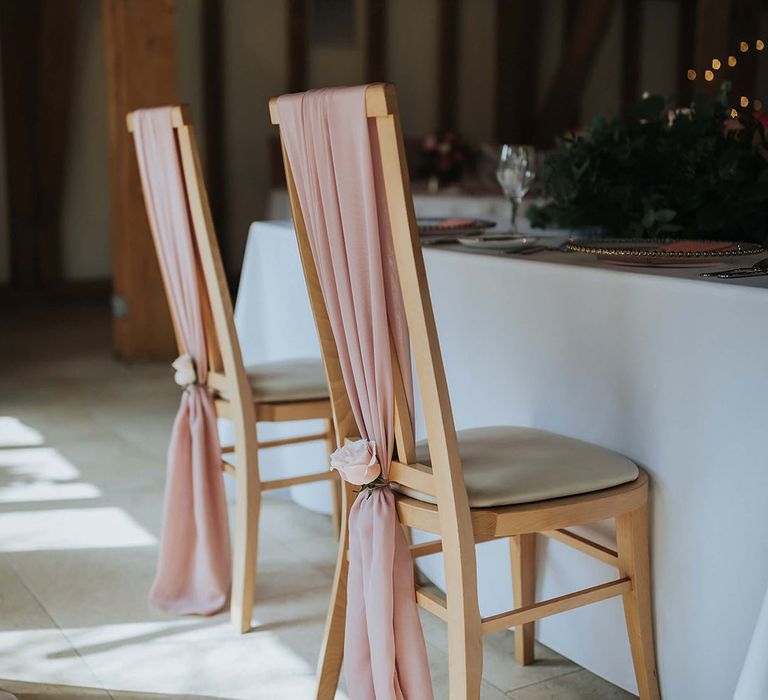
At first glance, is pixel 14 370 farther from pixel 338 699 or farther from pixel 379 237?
pixel 379 237

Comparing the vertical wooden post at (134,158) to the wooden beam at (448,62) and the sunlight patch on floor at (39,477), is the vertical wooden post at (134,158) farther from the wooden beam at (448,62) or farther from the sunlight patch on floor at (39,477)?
the wooden beam at (448,62)

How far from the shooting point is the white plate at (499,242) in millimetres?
2207

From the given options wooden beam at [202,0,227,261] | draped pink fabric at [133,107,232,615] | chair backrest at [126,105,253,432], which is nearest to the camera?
chair backrest at [126,105,253,432]

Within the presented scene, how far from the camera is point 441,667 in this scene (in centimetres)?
209

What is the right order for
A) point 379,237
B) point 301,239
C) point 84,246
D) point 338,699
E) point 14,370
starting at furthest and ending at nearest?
1. point 84,246
2. point 14,370
3. point 338,699
4. point 301,239
5. point 379,237

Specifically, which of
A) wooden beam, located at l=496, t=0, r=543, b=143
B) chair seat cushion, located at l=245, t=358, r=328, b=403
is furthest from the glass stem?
wooden beam, located at l=496, t=0, r=543, b=143

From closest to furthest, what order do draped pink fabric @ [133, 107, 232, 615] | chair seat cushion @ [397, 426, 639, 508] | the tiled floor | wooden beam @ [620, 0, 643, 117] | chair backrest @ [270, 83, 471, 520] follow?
chair backrest @ [270, 83, 471, 520]
chair seat cushion @ [397, 426, 639, 508]
the tiled floor
draped pink fabric @ [133, 107, 232, 615]
wooden beam @ [620, 0, 643, 117]

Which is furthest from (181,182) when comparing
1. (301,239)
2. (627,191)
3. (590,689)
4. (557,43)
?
(557,43)

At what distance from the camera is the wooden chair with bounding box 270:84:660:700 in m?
1.47

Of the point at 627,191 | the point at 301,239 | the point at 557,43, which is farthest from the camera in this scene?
the point at 557,43

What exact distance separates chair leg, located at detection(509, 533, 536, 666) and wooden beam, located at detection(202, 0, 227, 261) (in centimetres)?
598

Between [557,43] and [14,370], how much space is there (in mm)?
5919

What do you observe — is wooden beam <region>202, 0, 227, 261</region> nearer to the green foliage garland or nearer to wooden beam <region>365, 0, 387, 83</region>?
wooden beam <region>365, 0, 387, 83</region>

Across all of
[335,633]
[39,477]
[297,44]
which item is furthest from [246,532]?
[297,44]
